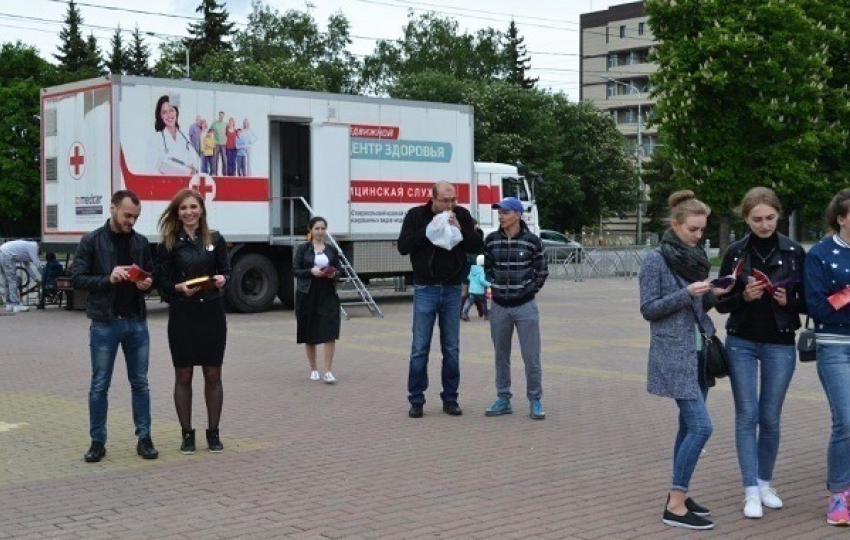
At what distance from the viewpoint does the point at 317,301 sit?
11.8 meters

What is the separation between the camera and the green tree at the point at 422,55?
229 ft

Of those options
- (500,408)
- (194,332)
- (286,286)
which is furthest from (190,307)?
(286,286)

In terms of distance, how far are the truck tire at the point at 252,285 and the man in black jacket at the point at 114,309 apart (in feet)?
42.8

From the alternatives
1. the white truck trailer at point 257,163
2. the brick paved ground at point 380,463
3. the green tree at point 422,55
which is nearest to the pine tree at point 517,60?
the green tree at point 422,55

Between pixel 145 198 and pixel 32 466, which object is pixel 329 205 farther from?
pixel 32 466

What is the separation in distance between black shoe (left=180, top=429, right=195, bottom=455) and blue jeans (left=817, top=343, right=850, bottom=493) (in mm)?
4247

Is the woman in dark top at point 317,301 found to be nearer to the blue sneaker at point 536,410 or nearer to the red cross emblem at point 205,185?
the blue sneaker at point 536,410

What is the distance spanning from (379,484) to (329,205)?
602 inches

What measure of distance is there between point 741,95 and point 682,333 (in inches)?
1319

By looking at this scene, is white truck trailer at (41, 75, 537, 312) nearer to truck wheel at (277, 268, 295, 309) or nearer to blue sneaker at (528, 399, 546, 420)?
truck wheel at (277, 268, 295, 309)

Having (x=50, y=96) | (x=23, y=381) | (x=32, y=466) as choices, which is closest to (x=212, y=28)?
(x=50, y=96)

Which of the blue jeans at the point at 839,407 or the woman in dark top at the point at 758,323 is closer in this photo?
the blue jeans at the point at 839,407

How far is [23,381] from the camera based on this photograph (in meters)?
11.8

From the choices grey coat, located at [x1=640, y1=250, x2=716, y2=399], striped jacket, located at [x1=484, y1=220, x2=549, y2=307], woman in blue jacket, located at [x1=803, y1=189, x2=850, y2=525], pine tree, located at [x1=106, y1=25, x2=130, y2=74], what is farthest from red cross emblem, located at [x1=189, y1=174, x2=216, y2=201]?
pine tree, located at [x1=106, y1=25, x2=130, y2=74]
